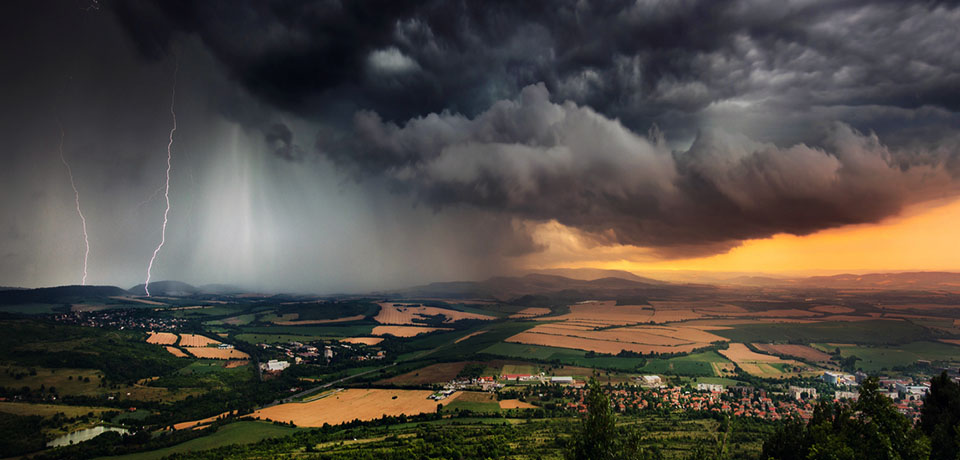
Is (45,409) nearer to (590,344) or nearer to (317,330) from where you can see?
(317,330)

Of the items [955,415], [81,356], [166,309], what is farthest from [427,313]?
[955,415]

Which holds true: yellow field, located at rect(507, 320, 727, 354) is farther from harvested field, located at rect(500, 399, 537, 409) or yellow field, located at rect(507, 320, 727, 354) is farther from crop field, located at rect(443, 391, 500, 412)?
crop field, located at rect(443, 391, 500, 412)

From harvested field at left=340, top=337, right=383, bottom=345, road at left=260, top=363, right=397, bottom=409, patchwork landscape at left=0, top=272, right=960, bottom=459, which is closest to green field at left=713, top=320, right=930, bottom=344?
patchwork landscape at left=0, top=272, right=960, bottom=459

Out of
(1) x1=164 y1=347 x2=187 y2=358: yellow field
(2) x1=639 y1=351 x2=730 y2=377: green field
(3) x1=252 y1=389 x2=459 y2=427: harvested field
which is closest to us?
(3) x1=252 y1=389 x2=459 y2=427: harvested field

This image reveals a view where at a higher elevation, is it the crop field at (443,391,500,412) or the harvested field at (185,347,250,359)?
the harvested field at (185,347,250,359)

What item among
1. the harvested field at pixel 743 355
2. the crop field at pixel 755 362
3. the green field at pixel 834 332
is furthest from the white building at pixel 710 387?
Answer: the green field at pixel 834 332

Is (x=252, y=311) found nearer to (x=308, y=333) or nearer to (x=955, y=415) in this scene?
(x=308, y=333)

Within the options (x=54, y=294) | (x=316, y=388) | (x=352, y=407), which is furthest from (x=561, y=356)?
(x=54, y=294)

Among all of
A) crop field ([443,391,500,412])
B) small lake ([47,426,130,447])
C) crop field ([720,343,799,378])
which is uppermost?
small lake ([47,426,130,447])
